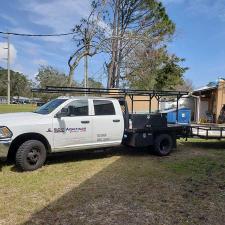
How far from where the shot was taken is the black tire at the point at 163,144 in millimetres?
10469

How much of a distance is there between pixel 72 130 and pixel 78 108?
68 centimetres

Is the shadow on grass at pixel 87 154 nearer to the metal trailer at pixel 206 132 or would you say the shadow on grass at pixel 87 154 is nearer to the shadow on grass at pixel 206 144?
the metal trailer at pixel 206 132

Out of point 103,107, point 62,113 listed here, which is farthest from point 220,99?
point 62,113

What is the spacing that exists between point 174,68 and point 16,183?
3119 cm

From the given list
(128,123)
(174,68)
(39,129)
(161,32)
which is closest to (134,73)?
(161,32)

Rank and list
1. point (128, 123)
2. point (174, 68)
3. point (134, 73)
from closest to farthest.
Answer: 1. point (128, 123)
2. point (134, 73)
3. point (174, 68)

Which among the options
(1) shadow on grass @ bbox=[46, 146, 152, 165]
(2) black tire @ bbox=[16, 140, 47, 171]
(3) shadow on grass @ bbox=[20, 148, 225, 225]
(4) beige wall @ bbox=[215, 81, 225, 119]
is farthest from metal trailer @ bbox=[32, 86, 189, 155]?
(4) beige wall @ bbox=[215, 81, 225, 119]

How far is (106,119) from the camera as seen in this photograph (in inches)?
375

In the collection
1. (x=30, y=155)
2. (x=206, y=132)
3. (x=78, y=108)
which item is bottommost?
(x=30, y=155)

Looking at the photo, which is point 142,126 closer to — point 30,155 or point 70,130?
point 70,130

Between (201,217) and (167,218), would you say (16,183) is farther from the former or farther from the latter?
(201,217)

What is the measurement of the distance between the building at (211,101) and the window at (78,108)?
15569 mm

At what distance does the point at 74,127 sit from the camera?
8.88 m

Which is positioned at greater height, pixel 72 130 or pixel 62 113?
pixel 62 113
